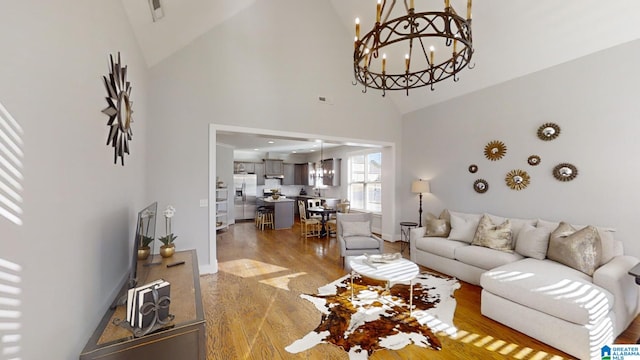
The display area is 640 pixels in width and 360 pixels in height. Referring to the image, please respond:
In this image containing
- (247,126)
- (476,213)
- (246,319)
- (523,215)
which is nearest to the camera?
(246,319)

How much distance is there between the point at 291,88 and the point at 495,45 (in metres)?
3.44

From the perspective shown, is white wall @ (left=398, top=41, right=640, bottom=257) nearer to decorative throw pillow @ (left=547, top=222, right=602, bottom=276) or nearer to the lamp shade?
the lamp shade

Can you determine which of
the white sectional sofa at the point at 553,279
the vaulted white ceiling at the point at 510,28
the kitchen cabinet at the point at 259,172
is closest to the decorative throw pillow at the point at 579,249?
the white sectional sofa at the point at 553,279

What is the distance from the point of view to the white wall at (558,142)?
3.18m

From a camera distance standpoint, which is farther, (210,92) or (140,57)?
(210,92)

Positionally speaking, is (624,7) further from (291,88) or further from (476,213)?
(291,88)

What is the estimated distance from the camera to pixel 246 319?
2.85 m

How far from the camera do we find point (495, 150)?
4.48 meters

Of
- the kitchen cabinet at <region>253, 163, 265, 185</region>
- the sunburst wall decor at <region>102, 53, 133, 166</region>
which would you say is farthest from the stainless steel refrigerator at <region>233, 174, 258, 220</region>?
the sunburst wall decor at <region>102, 53, 133, 166</region>

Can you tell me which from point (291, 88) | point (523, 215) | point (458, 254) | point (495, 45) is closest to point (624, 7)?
point (495, 45)

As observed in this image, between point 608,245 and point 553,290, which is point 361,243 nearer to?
point 553,290

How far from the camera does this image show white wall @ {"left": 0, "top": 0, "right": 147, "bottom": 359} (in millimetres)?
888

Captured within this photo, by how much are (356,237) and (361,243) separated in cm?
19

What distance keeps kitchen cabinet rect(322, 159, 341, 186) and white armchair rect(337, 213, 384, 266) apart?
4.03 meters
